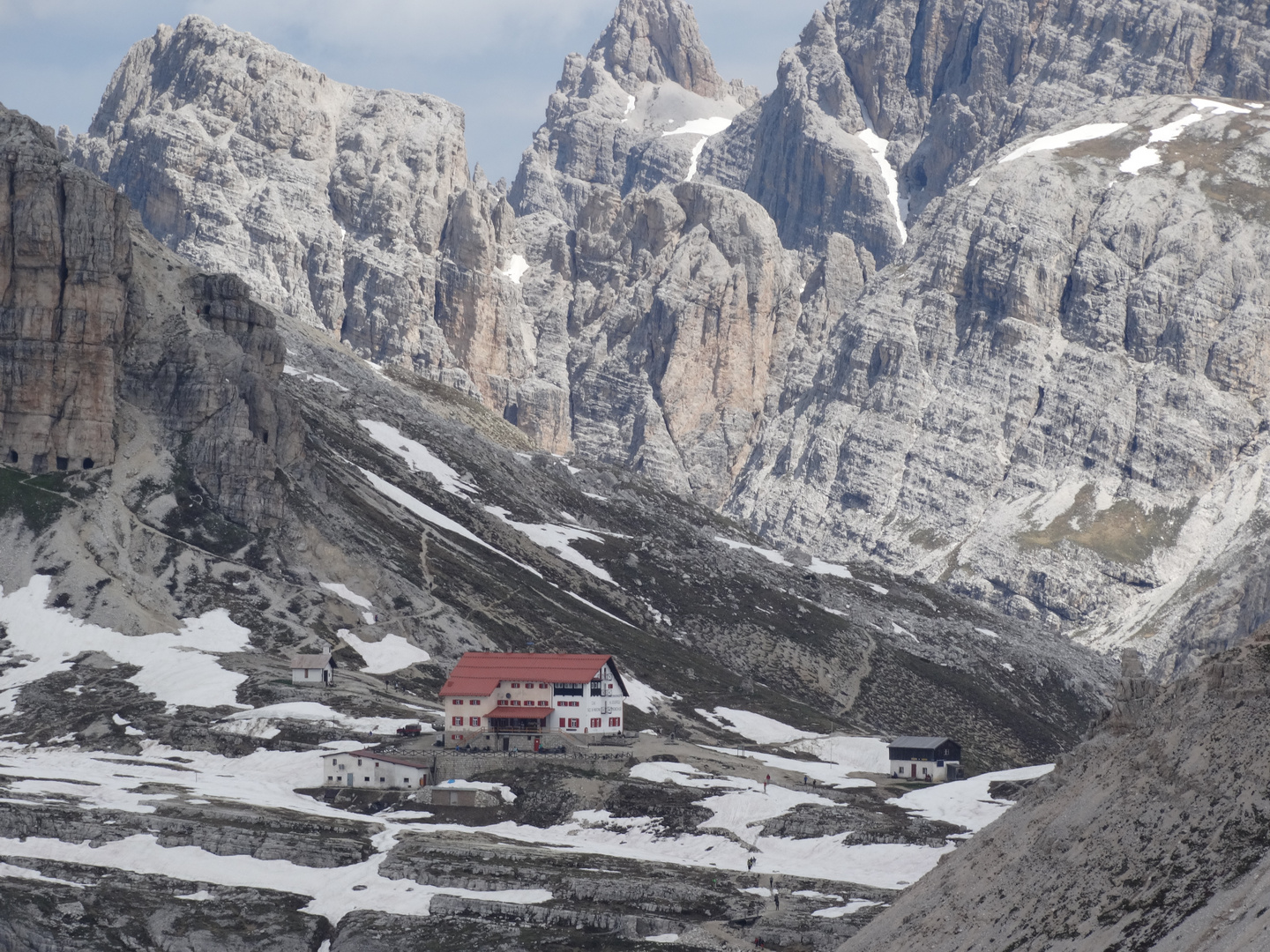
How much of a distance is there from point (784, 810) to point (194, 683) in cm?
5561

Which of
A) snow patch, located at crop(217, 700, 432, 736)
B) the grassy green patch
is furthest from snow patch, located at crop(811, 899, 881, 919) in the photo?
the grassy green patch

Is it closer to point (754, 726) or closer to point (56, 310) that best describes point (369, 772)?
point (754, 726)

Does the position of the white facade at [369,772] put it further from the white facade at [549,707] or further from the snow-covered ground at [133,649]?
the snow-covered ground at [133,649]

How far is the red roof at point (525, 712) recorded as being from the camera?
133875 millimetres

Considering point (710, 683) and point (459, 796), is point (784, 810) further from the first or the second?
point (710, 683)

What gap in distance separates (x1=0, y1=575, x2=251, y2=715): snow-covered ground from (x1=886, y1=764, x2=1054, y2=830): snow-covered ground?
5507 centimetres

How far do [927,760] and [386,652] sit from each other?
53.9 m

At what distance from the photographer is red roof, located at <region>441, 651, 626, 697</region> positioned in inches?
5241

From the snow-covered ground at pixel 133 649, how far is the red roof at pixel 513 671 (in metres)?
19.6

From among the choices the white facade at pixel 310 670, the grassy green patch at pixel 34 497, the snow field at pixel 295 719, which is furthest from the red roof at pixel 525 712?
the grassy green patch at pixel 34 497

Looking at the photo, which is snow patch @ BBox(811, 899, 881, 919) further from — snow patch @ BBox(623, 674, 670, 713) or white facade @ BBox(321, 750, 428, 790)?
snow patch @ BBox(623, 674, 670, 713)

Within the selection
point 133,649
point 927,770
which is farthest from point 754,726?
point 133,649

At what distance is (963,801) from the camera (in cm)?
11625

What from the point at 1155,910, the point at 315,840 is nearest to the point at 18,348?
the point at 315,840
